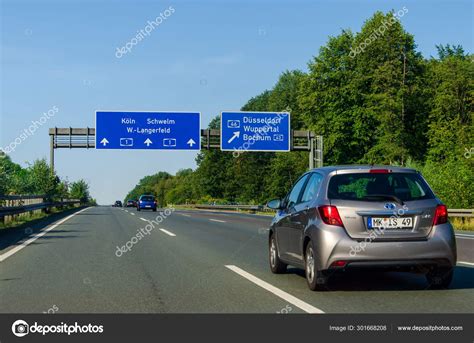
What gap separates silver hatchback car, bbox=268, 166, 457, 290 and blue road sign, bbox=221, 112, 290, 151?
33.4 meters

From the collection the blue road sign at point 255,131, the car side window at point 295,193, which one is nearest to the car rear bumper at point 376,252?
the car side window at point 295,193

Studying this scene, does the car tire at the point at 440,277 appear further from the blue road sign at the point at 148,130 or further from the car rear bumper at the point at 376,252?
the blue road sign at the point at 148,130

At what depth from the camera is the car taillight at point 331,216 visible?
7969 mm

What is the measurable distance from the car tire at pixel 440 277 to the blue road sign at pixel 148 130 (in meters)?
33.8

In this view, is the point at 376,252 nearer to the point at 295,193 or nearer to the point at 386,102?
the point at 295,193

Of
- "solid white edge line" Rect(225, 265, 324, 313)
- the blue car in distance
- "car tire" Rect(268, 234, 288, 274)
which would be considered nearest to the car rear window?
"solid white edge line" Rect(225, 265, 324, 313)

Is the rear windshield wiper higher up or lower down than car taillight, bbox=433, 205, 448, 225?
higher up

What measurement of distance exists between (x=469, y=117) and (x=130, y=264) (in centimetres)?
4978

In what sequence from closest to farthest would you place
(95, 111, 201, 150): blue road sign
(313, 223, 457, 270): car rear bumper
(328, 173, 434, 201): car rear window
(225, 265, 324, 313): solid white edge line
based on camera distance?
(225, 265, 324, 313): solid white edge line → (313, 223, 457, 270): car rear bumper → (328, 173, 434, 201): car rear window → (95, 111, 201, 150): blue road sign

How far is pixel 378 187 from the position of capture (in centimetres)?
857

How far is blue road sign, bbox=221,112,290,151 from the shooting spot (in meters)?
42.0

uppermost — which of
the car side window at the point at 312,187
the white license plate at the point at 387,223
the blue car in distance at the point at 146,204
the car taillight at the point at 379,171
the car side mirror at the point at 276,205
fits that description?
the car taillight at the point at 379,171

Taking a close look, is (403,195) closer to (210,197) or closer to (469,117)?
(469,117)

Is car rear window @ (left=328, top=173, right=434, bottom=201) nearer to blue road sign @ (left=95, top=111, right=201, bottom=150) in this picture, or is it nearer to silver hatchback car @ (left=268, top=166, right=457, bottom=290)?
silver hatchback car @ (left=268, top=166, right=457, bottom=290)
